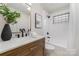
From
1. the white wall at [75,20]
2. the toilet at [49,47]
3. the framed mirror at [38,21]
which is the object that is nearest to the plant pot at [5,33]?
the framed mirror at [38,21]

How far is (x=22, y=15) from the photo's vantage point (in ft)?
4.30

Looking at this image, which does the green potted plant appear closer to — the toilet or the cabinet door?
the cabinet door

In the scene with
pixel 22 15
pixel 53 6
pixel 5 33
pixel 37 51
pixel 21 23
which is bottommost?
pixel 37 51

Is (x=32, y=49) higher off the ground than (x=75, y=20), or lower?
lower

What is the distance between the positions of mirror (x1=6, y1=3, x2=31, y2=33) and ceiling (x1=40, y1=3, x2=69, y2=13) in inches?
9.3

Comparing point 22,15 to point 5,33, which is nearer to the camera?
point 5,33

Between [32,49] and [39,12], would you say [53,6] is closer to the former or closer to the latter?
[39,12]

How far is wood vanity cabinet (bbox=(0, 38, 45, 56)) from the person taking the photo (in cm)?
103

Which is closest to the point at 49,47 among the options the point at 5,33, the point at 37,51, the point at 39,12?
the point at 37,51

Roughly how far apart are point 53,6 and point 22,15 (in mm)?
450

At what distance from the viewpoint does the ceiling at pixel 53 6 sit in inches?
50.0

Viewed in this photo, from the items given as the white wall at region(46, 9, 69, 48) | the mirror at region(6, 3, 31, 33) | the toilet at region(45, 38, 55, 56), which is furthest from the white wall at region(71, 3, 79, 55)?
the mirror at region(6, 3, 31, 33)

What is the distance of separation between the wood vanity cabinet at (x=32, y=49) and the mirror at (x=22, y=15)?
0.28 m

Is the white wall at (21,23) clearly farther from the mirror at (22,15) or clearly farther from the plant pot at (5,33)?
the plant pot at (5,33)
